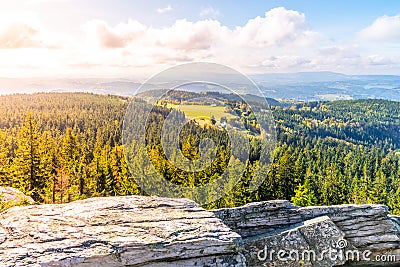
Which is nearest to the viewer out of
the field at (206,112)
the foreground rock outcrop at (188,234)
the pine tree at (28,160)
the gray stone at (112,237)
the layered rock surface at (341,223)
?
the gray stone at (112,237)

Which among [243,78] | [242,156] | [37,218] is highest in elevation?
[243,78]

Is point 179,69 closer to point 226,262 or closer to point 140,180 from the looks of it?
point 226,262

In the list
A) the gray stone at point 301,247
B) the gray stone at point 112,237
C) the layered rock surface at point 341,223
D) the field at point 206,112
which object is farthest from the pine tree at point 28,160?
the gray stone at point 301,247

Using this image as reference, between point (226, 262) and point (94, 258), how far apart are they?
4000 millimetres

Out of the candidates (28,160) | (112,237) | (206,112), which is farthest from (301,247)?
(28,160)

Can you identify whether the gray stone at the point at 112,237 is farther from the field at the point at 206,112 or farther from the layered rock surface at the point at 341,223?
the field at the point at 206,112

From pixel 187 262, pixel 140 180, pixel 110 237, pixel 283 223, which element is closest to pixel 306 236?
pixel 283 223

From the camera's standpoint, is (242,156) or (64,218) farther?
(242,156)

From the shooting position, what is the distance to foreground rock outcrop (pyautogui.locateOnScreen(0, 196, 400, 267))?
934 centimetres

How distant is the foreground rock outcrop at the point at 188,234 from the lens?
30.6ft

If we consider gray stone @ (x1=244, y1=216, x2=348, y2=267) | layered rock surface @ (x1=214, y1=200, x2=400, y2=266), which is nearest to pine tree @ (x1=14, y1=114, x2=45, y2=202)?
layered rock surface @ (x1=214, y1=200, x2=400, y2=266)

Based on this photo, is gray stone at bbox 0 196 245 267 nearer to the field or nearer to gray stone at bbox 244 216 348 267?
gray stone at bbox 244 216 348 267

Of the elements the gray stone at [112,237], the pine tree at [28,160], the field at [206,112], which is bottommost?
the pine tree at [28,160]

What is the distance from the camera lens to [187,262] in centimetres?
996
